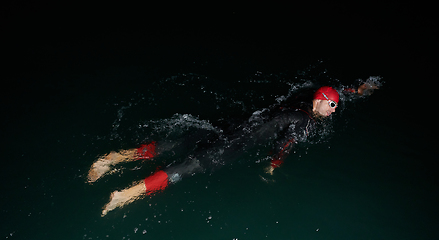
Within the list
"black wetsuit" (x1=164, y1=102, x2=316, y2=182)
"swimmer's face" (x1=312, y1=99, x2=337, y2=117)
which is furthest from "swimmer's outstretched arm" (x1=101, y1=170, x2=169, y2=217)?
"swimmer's face" (x1=312, y1=99, x2=337, y2=117)

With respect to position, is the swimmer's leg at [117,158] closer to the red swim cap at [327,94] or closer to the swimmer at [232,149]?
the swimmer at [232,149]

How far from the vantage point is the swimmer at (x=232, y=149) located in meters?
3.30

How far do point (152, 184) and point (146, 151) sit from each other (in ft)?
1.88

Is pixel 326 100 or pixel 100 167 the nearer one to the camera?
pixel 100 167

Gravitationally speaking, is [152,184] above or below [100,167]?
below

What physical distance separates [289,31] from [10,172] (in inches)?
231

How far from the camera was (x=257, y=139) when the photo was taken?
11.9 feet

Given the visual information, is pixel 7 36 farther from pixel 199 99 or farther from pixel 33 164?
pixel 199 99

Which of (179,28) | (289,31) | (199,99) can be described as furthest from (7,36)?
(289,31)

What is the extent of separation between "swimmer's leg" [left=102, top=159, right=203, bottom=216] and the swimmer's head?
5.80 feet

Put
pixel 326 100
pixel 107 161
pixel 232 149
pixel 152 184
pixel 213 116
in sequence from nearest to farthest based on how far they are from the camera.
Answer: pixel 152 184, pixel 232 149, pixel 107 161, pixel 326 100, pixel 213 116

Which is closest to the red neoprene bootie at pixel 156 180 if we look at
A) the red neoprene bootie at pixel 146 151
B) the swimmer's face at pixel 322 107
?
the red neoprene bootie at pixel 146 151

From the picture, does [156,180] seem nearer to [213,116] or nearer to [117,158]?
[117,158]

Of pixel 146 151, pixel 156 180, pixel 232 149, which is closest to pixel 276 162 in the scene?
pixel 232 149
